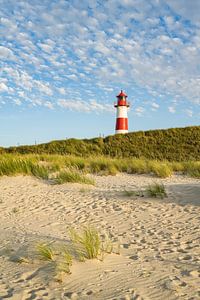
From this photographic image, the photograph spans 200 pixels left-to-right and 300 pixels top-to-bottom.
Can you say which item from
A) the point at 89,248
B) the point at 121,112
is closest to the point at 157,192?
the point at 89,248

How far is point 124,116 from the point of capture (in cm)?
3062

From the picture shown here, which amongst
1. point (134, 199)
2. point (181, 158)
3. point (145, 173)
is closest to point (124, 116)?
point (181, 158)

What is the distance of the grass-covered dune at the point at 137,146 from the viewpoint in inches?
985

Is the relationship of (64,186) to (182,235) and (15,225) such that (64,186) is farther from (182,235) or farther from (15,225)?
(182,235)

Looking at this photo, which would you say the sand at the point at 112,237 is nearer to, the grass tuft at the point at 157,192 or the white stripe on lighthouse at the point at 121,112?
the grass tuft at the point at 157,192

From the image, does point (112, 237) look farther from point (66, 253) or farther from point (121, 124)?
point (121, 124)

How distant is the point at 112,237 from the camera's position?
5344 mm

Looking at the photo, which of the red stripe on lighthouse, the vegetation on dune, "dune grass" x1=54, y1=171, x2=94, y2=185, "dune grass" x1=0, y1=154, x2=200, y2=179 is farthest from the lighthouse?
the vegetation on dune

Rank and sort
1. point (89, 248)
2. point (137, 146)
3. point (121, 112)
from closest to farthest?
point (89, 248) < point (137, 146) < point (121, 112)

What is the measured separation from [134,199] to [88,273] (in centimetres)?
389

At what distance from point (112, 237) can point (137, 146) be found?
21.3 meters

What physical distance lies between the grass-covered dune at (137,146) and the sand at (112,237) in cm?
1576

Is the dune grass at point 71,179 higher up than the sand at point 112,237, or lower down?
higher up

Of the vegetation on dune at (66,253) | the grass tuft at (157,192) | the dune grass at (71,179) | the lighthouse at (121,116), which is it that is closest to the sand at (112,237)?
the vegetation on dune at (66,253)
